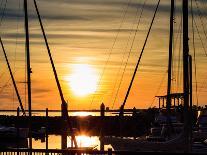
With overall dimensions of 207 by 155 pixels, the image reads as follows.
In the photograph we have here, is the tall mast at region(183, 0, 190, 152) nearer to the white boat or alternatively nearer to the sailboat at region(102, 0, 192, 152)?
the sailboat at region(102, 0, 192, 152)

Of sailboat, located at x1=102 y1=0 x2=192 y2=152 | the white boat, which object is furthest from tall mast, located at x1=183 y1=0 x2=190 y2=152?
the white boat

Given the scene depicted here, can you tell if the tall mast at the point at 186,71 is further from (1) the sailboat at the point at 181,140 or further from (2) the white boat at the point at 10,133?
(2) the white boat at the point at 10,133

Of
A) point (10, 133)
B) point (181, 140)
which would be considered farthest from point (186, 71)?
point (10, 133)

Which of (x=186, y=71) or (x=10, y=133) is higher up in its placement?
(x=10, y=133)

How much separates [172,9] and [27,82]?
14.4m

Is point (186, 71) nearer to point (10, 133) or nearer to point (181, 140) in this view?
point (181, 140)

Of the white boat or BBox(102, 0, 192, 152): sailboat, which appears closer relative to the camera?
BBox(102, 0, 192, 152): sailboat

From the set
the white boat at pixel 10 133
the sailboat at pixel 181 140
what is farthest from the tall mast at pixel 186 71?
the white boat at pixel 10 133

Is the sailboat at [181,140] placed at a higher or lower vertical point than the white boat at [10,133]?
lower

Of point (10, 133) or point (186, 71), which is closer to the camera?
point (186, 71)

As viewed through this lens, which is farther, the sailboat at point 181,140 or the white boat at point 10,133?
the white boat at point 10,133

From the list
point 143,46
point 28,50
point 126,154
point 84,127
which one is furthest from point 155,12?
point 84,127

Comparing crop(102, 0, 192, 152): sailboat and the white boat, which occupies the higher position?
the white boat

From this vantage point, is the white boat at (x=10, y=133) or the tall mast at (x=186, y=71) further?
the white boat at (x=10, y=133)
